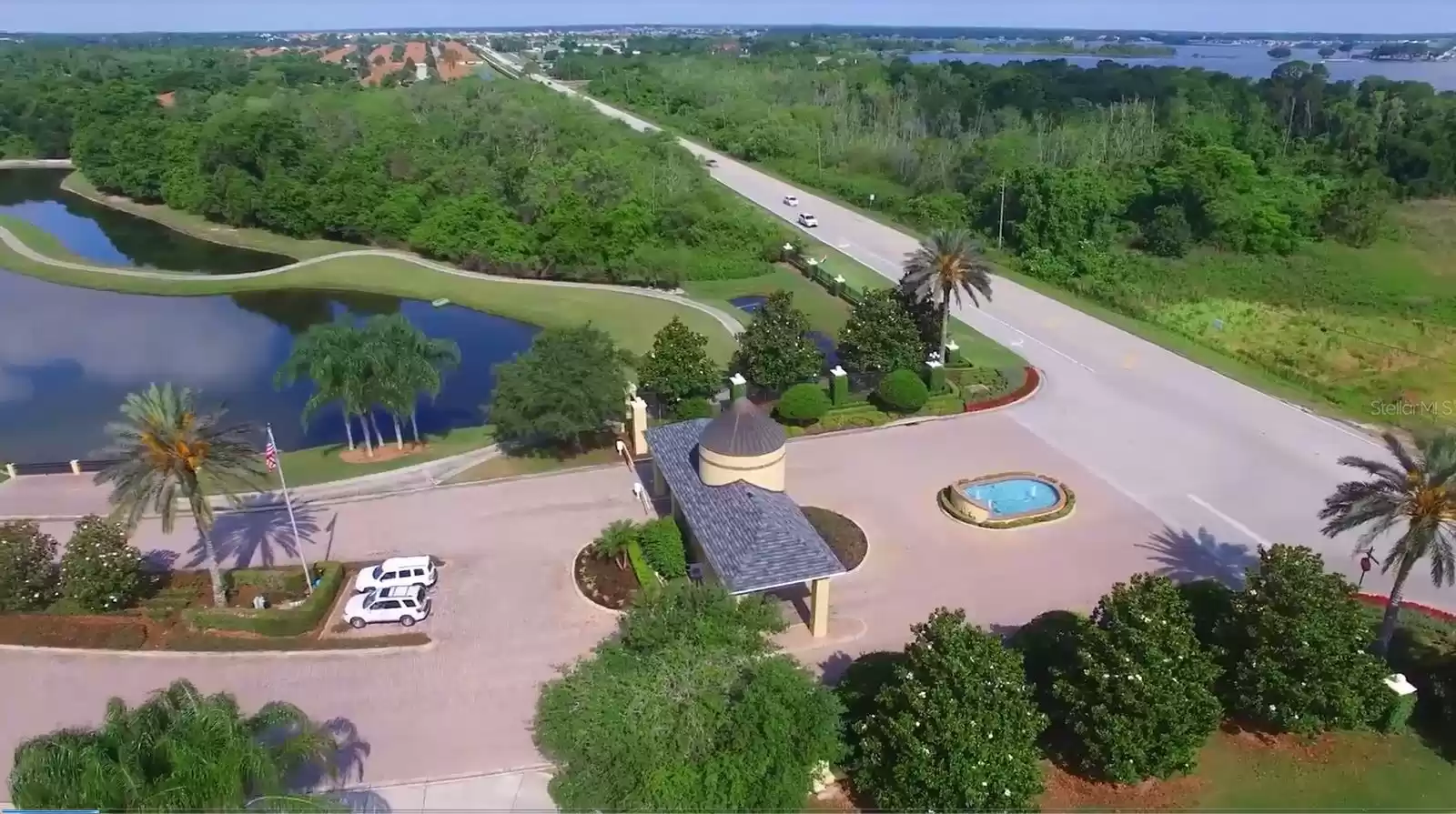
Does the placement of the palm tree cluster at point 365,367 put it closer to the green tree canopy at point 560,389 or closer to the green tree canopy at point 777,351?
the green tree canopy at point 560,389

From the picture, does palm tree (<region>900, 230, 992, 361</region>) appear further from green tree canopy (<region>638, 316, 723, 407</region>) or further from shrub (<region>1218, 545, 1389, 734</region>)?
shrub (<region>1218, 545, 1389, 734</region>)

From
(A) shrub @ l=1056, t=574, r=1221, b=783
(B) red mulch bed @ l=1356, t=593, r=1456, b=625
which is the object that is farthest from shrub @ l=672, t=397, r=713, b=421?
(B) red mulch bed @ l=1356, t=593, r=1456, b=625

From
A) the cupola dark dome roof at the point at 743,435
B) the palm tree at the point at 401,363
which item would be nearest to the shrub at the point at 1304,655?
the cupola dark dome roof at the point at 743,435

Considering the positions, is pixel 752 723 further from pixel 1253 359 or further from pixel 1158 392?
pixel 1253 359

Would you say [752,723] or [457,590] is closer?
[752,723]

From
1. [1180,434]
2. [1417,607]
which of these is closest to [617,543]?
[1417,607]

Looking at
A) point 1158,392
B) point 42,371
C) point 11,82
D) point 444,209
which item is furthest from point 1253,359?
point 11,82

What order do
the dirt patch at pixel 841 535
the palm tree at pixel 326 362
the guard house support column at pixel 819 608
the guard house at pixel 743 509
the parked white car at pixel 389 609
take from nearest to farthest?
the guard house at pixel 743 509 < the guard house support column at pixel 819 608 < the parked white car at pixel 389 609 < the dirt patch at pixel 841 535 < the palm tree at pixel 326 362
